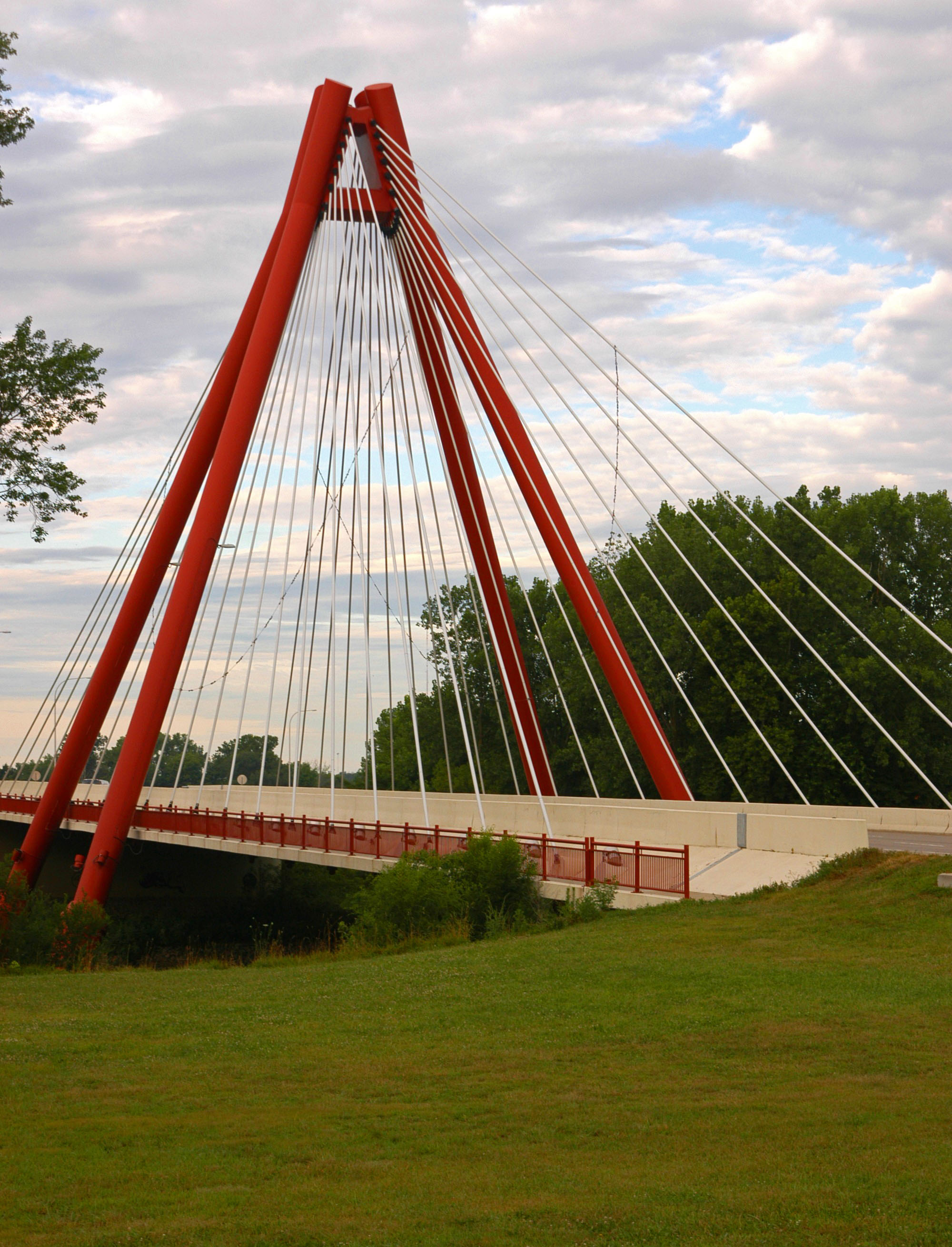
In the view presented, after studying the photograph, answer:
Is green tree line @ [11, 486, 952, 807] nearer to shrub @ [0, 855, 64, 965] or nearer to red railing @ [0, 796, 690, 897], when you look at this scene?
red railing @ [0, 796, 690, 897]

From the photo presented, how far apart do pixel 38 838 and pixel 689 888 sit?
2128 centimetres

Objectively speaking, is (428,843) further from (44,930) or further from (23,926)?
(23,926)

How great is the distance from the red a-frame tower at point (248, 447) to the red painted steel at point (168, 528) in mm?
34

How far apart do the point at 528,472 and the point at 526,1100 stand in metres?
17.7

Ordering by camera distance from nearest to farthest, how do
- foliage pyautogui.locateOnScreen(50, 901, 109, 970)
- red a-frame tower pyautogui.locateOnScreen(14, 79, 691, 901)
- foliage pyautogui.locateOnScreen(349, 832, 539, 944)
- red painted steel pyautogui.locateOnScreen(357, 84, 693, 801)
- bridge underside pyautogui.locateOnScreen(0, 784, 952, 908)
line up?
bridge underside pyautogui.locateOnScreen(0, 784, 952, 908), foliage pyautogui.locateOnScreen(349, 832, 539, 944), foliage pyautogui.locateOnScreen(50, 901, 109, 970), red painted steel pyautogui.locateOnScreen(357, 84, 693, 801), red a-frame tower pyautogui.locateOnScreen(14, 79, 691, 901)

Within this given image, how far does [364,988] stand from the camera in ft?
41.8

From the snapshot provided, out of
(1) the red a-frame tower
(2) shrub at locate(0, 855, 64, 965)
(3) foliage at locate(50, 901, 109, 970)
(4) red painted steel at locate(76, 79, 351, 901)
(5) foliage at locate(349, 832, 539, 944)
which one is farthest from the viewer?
(4) red painted steel at locate(76, 79, 351, 901)

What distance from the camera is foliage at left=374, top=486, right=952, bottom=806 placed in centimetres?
4394

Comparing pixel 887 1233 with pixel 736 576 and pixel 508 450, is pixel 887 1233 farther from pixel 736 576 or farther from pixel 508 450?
pixel 736 576

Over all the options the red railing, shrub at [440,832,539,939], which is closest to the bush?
the red railing

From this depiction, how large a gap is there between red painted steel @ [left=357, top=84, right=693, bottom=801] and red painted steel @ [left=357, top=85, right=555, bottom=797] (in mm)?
90

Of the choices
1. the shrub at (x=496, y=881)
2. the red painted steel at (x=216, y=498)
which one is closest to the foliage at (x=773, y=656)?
the red painted steel at (x=216, y=498)

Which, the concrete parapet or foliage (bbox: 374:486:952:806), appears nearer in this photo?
the concrete parapet

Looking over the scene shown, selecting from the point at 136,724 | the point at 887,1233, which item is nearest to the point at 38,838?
the point at 136,724
